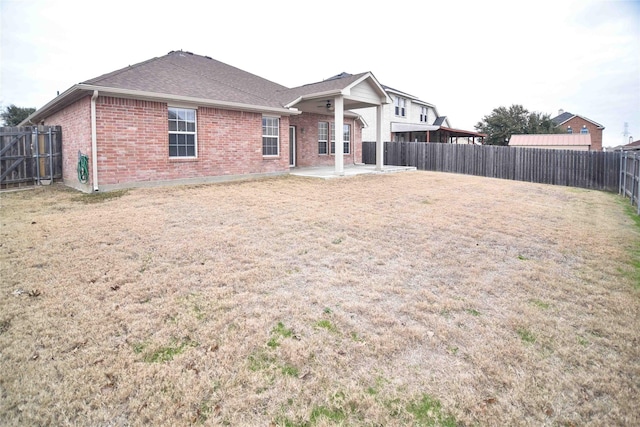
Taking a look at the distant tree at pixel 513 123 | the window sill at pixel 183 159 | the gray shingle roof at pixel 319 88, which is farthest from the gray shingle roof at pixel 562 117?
the window sill at pixel 183 159

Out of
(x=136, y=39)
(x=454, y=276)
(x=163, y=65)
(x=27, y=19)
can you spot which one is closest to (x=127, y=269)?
(x=454, y=276)

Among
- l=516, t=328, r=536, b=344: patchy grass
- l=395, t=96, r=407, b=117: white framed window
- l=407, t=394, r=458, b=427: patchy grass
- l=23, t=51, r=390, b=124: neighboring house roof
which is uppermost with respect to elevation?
l=395, t=96, r=407, b=117: white framed window

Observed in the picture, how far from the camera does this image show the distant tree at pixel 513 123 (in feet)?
138

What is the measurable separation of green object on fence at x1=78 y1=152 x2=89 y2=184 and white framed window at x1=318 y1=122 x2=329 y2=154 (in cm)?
1154

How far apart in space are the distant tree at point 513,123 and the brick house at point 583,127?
4889mm

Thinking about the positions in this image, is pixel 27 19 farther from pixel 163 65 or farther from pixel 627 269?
→ pixel 627 269

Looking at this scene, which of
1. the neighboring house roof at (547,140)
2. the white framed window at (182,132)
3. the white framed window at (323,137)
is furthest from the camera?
the neighboring house roof at (547,140)

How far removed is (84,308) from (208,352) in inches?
63.1

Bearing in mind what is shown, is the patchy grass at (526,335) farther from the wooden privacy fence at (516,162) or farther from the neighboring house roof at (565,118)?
the neighboring house roof at (565,118)

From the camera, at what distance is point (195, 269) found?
4.40 meters

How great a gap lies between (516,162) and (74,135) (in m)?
19.2

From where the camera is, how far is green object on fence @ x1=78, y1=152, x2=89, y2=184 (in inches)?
402

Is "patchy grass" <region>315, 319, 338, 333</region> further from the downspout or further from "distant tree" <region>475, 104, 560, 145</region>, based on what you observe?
"distant tree" <region>475, 104, 560, 145</region>

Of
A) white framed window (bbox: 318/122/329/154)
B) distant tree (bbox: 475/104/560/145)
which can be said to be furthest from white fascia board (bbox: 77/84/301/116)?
distant tree (bbox: 475/104/560/145)
